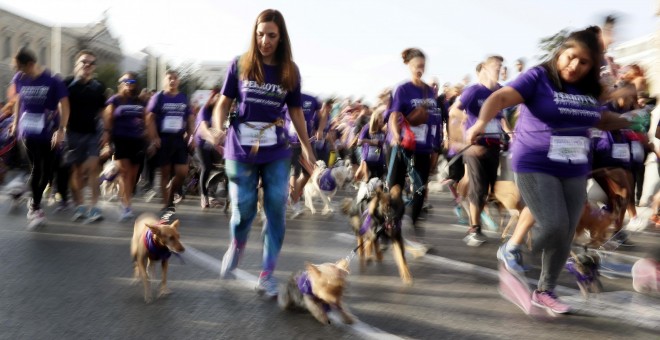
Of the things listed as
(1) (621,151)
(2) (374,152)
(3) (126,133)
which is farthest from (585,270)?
(3) (126,133)

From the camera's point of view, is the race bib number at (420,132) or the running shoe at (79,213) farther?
the running shoe at (79,213)

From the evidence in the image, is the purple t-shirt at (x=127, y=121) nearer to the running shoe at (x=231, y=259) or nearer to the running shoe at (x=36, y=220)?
the running shoe at (x=36, y=220)

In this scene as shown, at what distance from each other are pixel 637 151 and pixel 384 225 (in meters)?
4.18

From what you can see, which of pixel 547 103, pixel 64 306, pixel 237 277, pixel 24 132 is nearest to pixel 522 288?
pixel 547 103

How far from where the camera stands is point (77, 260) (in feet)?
22.0

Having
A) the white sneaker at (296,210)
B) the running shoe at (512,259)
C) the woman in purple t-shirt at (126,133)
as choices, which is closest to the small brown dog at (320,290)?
the running shoe at (512,259)

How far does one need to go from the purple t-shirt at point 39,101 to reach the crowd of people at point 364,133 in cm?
1

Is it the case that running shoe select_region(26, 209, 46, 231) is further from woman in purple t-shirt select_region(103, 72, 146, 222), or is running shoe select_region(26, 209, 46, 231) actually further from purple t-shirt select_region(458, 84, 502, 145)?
purple t-shirt select_region(458, 84, 502, 145)

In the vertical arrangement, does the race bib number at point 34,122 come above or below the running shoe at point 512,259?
above

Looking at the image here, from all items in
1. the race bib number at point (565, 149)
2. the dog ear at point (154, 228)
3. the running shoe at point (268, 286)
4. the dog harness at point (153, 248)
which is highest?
the race bib number at point (565, 149)

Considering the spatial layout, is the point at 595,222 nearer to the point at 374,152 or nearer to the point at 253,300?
the point at 253,300

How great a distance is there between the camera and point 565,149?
15.4 ft

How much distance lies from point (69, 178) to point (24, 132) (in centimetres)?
155

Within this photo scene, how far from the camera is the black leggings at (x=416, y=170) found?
294 inches
